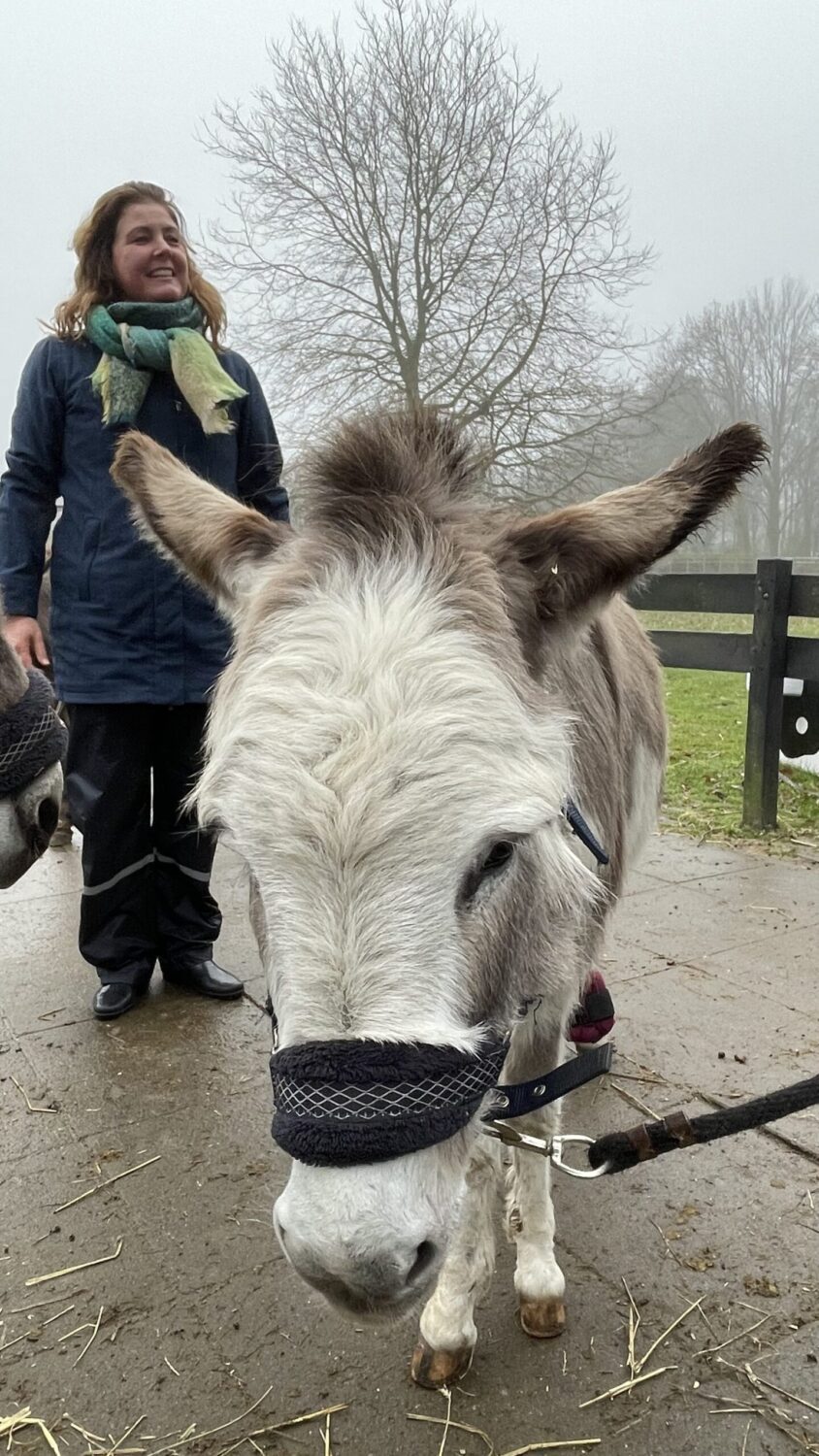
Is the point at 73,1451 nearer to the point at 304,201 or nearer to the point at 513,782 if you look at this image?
the point at 513,782

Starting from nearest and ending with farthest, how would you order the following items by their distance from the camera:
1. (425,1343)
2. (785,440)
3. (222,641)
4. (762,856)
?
(425,1343) → (222,641) → (762,856) → (785,440)

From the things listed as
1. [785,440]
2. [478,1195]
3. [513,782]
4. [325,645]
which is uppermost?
[785,440]

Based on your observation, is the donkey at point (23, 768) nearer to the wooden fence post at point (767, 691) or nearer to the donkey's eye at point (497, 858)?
the donkey's eye at point (497, 858)

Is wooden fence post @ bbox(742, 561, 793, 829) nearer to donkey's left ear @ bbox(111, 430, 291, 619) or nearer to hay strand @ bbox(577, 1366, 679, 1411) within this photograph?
hay strand @ bbox(577, 1366, 679, 1411)

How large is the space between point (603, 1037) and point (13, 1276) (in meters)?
2.13

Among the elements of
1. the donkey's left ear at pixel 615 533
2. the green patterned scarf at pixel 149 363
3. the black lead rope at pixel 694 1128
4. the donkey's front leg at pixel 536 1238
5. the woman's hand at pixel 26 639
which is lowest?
the donkey's front leg at pixel 536 1238

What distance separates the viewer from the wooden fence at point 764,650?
6.16 metres

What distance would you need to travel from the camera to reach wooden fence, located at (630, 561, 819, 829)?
20.2ft

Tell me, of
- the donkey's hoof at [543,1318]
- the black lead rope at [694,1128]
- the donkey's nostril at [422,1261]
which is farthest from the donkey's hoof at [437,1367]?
the donkey's nostril at [422,1261]

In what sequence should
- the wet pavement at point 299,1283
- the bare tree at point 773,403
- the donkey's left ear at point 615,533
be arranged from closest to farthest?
the donkey's left ear at point 615,533, the wet pavement at point 299,1283, the bare tree at point 773,403

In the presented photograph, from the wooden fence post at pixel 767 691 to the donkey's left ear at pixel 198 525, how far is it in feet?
16.1

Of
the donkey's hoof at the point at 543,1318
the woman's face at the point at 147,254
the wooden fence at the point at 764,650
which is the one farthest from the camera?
the wooden fence at the point at 764,650

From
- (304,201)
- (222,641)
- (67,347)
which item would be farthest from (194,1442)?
(304,201)

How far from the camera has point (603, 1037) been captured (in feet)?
11.7
